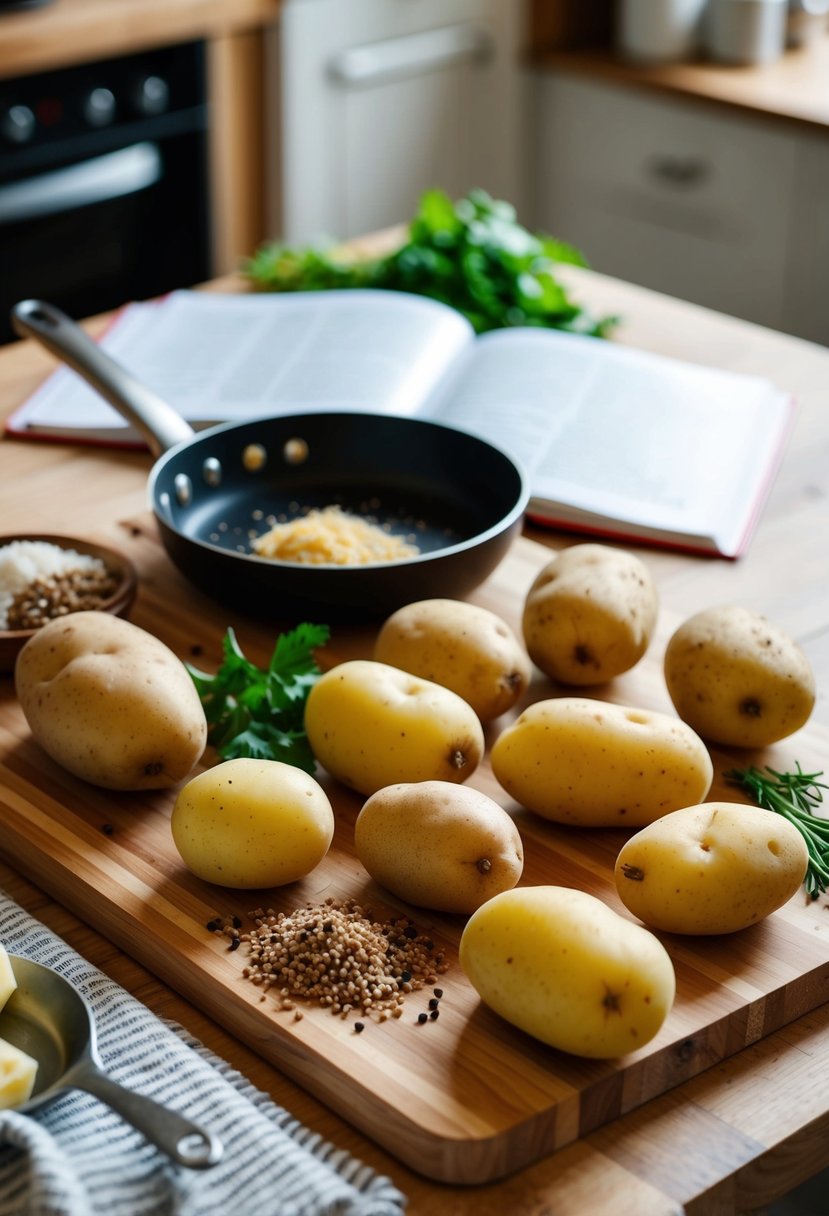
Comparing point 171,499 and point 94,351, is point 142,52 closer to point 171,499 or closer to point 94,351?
point 94,351

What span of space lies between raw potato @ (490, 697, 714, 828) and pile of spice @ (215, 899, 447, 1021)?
140mm

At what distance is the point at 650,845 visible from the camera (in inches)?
34.0

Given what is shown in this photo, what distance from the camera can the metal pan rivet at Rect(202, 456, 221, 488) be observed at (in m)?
1.36

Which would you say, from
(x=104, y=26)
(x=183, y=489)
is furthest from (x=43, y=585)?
(x=104, y=26)

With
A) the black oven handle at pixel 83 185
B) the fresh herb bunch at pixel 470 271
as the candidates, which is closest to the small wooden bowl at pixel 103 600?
the fresh herb bunch at pixel 470 271

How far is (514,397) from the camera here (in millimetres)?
1581

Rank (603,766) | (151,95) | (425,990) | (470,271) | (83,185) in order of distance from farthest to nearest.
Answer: (151,95), (83,185), (470,271), (603,766), (425,990)

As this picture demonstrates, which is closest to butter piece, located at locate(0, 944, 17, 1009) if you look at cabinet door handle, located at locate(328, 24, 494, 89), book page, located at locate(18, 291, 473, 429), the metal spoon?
the metal spoon

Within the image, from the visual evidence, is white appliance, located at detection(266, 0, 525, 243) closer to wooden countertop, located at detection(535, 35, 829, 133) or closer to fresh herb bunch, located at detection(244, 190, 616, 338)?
wooden countertop, located at detection(535, 35, 829, 133)

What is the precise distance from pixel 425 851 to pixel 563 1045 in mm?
151

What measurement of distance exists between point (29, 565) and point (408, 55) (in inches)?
89.8

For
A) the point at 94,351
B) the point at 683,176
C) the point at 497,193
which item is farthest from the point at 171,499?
the point at 497,193

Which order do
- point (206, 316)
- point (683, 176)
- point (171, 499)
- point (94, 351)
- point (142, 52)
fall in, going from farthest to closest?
point (683, 176)
point (142, 52)
point (206, 316)
point (94, 351)
point (171, 499)

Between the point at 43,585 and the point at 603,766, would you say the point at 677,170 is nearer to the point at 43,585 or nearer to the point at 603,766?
the point at 43,585
